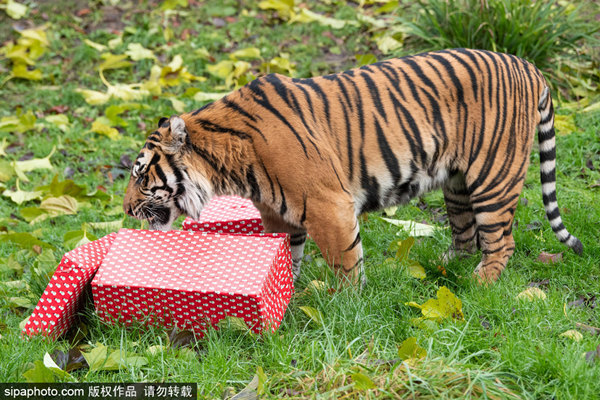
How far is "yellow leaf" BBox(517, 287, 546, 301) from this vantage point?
3.38m

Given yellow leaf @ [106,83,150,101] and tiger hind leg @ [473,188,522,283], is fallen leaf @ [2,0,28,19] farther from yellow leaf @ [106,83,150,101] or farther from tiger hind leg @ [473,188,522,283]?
tiger hind leg @ [473,188,522,283]

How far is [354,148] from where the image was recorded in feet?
11.8

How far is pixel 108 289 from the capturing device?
3.19 meters

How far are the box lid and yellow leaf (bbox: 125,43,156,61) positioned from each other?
15.1 ft

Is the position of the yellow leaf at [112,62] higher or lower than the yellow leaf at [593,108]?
lower

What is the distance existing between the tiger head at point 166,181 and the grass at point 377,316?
26.9 inches

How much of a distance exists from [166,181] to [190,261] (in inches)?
21.0

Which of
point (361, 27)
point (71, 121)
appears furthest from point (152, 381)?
point (361, 27)

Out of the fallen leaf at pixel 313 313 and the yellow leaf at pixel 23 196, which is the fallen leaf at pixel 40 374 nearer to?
the fallen leaf at pixel 313 313

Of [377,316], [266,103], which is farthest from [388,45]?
[377,316]

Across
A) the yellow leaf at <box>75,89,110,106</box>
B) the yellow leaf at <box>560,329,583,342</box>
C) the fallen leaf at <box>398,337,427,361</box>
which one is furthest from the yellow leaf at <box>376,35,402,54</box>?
the fallen leaf at <box>398,337,427,361</box>

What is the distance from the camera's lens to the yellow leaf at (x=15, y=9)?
8.36 meters

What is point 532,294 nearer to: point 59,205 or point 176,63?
point 59,205

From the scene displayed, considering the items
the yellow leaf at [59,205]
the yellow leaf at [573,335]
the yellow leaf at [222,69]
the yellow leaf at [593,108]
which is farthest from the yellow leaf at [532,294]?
the yellow leaf at [222,69]
